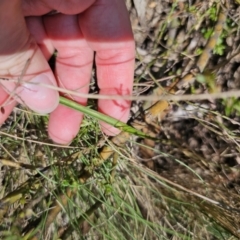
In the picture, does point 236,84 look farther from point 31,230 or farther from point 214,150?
point 31,230

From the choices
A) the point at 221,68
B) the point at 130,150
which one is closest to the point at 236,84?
the point at 221,68

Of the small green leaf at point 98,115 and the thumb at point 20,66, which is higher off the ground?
the thumb at point 20,66

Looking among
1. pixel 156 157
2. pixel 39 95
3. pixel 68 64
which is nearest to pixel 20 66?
pixel 39 95

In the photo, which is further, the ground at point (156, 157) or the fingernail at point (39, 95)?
the ground at point (156, 157)

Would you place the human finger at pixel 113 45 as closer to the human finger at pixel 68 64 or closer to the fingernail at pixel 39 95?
the human finger at pixel 68 64

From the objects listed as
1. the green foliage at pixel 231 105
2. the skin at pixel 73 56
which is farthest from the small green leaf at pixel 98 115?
the green foliage at pixel 231 105

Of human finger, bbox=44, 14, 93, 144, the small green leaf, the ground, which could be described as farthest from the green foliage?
human finger, bbox=44, 14, 93, 144

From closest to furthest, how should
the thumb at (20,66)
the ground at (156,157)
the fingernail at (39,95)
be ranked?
the thumb at (20,66) → the fingernail at (39,95) → the ground at (156,157)

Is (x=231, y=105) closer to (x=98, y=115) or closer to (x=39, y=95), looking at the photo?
(x=98, y=115)
